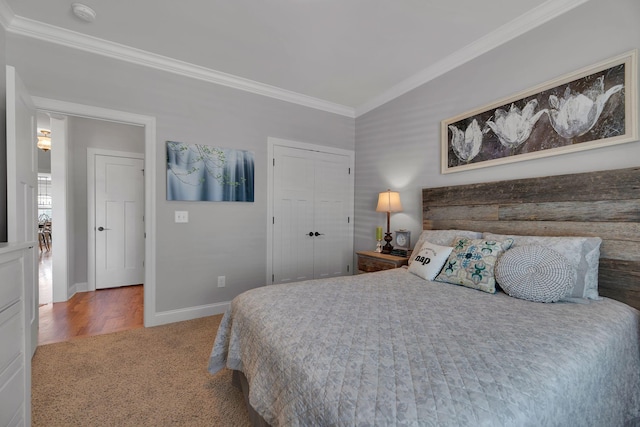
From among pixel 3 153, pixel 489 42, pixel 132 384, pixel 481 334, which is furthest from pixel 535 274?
pixel 3 153

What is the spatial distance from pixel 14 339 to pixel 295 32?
2520mm

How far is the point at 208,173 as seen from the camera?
2.85 m

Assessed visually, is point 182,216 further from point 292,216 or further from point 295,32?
point 295,32

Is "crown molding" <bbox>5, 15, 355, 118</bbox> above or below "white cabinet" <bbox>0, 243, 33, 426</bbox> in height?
above

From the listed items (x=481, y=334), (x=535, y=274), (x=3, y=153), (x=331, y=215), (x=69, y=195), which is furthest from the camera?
(x=331, y=215)

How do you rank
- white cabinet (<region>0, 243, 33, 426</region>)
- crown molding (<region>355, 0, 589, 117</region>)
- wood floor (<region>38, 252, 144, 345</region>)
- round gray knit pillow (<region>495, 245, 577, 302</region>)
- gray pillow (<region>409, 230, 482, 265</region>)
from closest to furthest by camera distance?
white cabinet (<region>0, 243, 33, 426</region>), round gray knit pillow (<region>495, 245, 577, 302</region>), crown molding (<region>355, 0, 589, 117</region>), gray pillow (<region>409, 230, 482, 265</region>), wood floor (<region>38, 252, 144, 345</region>)

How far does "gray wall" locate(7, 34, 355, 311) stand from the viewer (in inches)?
89.4

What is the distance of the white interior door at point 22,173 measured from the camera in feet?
5.29

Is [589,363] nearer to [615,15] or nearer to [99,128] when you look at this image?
[615,15]

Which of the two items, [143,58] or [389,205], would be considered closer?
[143,58]

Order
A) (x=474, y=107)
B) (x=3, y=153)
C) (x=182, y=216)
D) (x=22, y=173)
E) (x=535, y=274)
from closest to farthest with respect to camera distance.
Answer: (x=535, y=274)
(x=22, y=173)
(x=3, y=153)
(x=474, y=107)
(x=182, y=216)

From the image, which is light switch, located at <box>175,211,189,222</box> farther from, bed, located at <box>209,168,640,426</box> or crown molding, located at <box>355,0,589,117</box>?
crown molding, located at <box>355,0,589,117</box>

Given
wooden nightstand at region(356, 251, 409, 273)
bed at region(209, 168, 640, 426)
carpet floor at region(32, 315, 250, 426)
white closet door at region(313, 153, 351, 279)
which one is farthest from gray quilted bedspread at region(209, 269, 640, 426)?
white closet door at region(313, 153, 351, 279)

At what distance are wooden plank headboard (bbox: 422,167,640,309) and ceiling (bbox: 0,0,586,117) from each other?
3.86 feet
